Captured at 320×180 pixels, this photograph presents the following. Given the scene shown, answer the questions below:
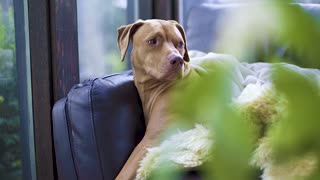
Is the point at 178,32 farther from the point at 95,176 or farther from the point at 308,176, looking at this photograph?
the point at 308,176

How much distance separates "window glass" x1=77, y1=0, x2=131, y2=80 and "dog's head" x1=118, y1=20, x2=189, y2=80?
1.44 ft

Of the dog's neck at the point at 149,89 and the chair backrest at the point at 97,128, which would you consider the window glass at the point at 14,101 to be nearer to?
the chair backrest at the point at 97,128

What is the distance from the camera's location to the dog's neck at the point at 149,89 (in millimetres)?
1653

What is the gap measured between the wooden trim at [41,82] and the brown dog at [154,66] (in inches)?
13.3

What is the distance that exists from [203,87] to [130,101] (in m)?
1.34

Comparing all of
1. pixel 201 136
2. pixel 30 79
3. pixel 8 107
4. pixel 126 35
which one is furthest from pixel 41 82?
pixel 201 136

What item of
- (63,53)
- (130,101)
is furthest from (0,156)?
(130,101)

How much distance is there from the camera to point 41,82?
6.25 ft

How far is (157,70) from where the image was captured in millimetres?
1584

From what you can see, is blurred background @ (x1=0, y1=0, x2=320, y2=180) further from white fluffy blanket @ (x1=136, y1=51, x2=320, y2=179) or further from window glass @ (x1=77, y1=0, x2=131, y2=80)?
white fluffy blanket @ (x1=136, y1=51, x2=320, y2=179)

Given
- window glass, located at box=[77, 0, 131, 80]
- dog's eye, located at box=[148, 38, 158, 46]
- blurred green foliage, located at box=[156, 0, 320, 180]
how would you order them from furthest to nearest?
window glass, located at box=[77, 0, 131, 80], dog's eye, located at box=[148, 38, 158, 46], blurred green foliage, located at box=[156, 0, 320, 180]

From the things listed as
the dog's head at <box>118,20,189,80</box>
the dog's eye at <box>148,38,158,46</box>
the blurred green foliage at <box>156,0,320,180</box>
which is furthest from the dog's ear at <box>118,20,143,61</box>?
the blurred green foliage at <box>156,0,320,180</box>

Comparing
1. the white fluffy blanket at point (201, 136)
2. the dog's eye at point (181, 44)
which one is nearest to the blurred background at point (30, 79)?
the dog's eye at point (181, 44)

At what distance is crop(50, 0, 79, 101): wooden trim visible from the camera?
191 centimetres
